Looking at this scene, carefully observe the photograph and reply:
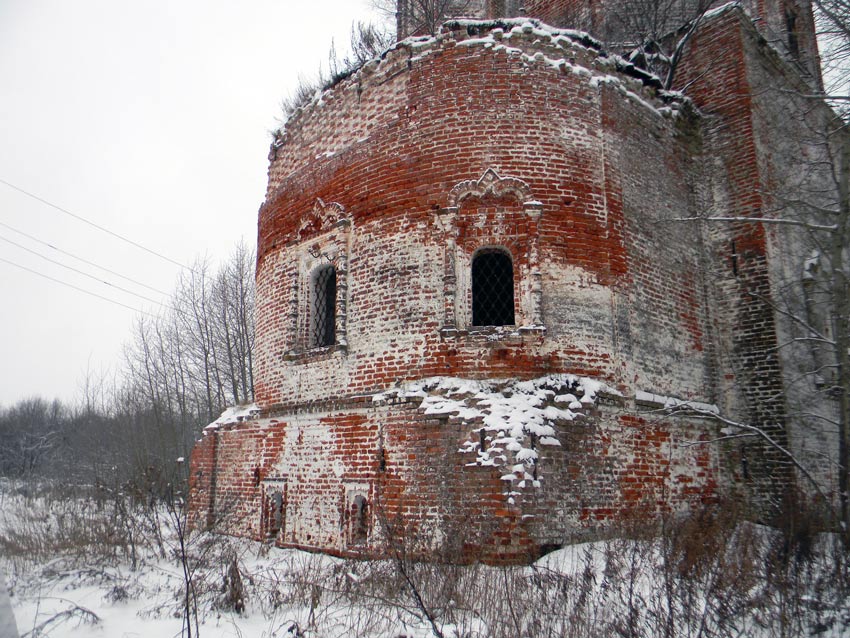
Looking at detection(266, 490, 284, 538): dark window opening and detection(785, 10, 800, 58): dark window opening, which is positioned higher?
detection(785, 10, 800, 58): dark window opening

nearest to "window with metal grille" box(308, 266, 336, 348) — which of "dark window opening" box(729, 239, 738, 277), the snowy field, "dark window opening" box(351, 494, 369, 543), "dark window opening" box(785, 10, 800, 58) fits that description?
"dark window opening" box(351, 494, 369, 543)

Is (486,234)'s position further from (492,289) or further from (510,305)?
Answer: (510,305)

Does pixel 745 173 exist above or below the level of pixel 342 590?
above

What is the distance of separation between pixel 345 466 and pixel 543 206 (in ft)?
13.8

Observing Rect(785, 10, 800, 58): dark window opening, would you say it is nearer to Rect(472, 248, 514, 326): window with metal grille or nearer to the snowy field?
Rect(472, 248, 514, 326): window with metal grille

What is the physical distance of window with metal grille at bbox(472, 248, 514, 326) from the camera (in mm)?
8188

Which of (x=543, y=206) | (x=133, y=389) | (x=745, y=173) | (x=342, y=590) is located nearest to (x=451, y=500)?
(x=342, y=590)

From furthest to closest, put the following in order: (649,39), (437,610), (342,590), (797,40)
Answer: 1. (797,40)
2. (649,39)
3. (342,590)
4. (437,610)

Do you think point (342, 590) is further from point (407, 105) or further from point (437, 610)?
point (407, 105)

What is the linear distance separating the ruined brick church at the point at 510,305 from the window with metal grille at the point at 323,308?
4cm

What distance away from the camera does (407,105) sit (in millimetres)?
8680

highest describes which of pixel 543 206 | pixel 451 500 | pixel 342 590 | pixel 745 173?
pixel 745 173

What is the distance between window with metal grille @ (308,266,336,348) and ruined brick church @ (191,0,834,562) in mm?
44

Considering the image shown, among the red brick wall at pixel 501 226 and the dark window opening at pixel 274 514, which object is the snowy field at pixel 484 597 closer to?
the dark window opening at pixel 274 514
